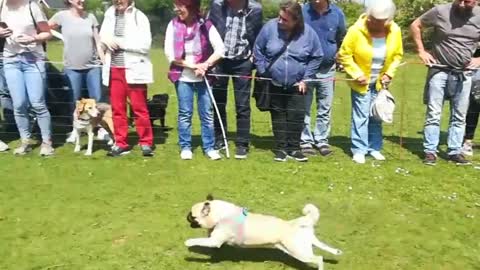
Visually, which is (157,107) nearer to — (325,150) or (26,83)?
(26,83)

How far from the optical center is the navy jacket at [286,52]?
684 centimetres

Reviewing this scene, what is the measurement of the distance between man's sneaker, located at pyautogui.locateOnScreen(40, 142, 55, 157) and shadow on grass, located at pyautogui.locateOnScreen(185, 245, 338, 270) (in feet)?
10.3

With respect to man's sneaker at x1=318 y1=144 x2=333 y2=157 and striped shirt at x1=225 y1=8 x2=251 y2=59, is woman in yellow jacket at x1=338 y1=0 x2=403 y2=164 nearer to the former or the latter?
man's sneaker at x1=318 y1=144 x2=333 y2=157

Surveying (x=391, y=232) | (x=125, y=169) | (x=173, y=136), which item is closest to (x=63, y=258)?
(x=125, y=169)

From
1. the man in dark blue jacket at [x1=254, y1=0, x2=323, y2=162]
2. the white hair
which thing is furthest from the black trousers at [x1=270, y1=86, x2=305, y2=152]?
the white hair

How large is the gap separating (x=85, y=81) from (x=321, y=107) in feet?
9.39

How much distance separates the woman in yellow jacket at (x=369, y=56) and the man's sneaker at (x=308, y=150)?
581mm

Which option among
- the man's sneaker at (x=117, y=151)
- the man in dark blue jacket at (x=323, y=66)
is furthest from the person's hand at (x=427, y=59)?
the man's sneaker at (x=117, y=151)

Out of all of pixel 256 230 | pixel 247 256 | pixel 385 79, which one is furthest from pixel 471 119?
pixel 256 230

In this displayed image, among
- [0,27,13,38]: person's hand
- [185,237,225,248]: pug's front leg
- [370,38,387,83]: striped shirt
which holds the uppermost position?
[0,27,13,38]: person's hand

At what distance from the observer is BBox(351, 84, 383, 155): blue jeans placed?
7.15 meters

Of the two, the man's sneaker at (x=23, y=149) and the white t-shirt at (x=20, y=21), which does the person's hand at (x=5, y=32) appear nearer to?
the white t-shirt at (x=20, y=21)

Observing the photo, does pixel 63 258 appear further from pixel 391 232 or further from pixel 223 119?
pixel 223 119

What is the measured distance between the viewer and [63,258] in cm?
478
